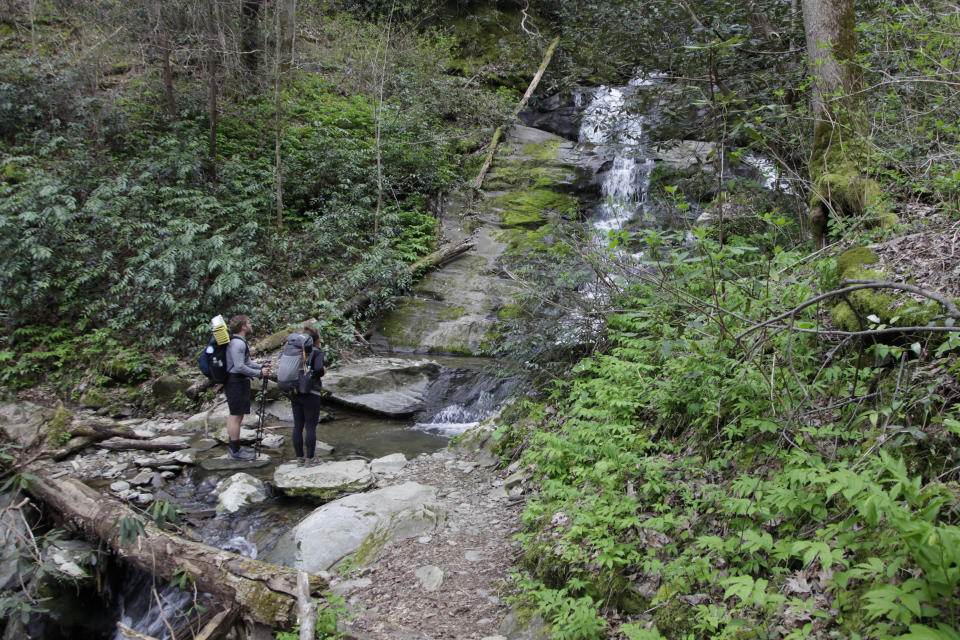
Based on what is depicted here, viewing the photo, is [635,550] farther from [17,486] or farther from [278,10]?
[278,10]

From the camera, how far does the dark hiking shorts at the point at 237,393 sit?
741 centimetres

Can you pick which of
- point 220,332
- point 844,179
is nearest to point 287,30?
point 220,332

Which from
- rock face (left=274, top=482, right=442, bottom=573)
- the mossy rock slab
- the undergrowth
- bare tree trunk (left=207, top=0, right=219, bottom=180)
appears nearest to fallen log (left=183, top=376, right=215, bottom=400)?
the mossy rock slab

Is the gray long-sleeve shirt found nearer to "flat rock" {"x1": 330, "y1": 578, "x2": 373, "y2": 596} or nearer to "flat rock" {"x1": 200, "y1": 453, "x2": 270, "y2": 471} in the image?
"flat rock" {"x1": 200, "y1": 453, "x2": 270, "y2": 471}

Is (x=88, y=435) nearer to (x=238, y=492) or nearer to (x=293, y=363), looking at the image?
(x=238, y=492)

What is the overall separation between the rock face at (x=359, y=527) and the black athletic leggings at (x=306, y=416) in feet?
5.50

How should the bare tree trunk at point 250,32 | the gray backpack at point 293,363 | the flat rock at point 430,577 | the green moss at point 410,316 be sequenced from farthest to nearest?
the bare tree trunk at point 250,32
the green moss at point 410,316
the gray backpack at point 293,363
the flat rock at point 430,577

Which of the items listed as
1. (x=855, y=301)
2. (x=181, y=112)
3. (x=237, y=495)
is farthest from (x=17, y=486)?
(x=181, y=112)

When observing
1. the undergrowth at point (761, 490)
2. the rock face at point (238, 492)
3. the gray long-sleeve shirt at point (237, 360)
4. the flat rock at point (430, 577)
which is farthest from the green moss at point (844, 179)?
the gray long-sleeve shirt at point (237, 360)

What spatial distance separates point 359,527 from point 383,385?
5202 mm

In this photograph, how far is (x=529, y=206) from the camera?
1489cm

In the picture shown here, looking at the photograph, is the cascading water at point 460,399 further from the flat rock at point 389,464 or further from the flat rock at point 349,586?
the flat rock at point 349,586

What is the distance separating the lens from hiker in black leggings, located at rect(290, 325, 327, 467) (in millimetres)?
6613

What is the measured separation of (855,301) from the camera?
3207 mm
